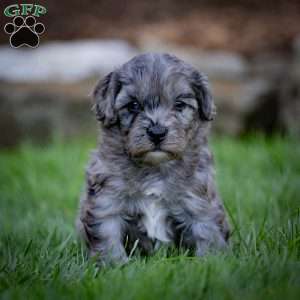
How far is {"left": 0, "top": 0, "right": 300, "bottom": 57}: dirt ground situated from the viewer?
37.3 ft

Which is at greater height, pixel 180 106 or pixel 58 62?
pixel 58 62

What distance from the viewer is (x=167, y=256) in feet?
15.8

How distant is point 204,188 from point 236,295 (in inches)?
49.7

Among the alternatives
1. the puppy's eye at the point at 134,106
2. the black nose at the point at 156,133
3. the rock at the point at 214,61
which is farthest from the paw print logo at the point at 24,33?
the rock at the point at 214,61

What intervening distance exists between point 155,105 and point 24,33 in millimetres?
1681

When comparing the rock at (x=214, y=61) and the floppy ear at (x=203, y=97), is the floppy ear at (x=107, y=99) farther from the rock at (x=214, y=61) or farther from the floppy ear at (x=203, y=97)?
the rock at (x=214, y=61)

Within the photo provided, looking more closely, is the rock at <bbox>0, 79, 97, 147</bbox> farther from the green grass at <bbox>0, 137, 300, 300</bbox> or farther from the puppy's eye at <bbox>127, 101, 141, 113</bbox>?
the puppy's eye at <bbox>127, 101, 141, 113</bbox>

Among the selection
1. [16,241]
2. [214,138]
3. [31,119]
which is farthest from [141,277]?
[31,119]

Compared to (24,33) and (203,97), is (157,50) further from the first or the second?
(203,97)

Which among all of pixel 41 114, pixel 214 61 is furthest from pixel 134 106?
pixel 214 61

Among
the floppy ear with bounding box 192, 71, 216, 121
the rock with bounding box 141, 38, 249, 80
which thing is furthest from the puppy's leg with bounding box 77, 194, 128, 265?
the rock with bounding box 141, 38, 249, 80

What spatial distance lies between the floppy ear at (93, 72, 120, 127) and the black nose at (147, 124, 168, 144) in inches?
17.1

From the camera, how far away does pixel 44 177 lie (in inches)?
329

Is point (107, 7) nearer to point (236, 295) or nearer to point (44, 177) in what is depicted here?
point (44, 177)
